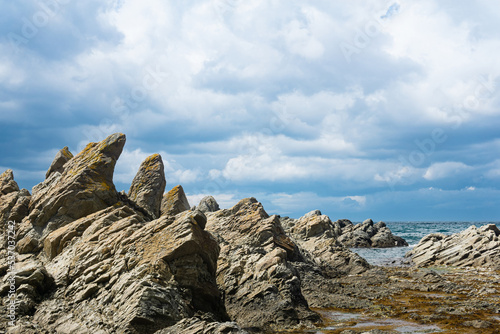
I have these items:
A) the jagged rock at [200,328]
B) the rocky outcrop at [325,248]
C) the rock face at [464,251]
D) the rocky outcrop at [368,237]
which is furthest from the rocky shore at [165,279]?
the rocky outcrop at [368,237]

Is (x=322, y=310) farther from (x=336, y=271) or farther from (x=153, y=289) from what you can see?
(x=336, y=271)

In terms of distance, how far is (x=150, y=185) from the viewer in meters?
41.5

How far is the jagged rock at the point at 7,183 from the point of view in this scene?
31375 millimetres

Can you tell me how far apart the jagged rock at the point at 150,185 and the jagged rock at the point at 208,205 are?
23.7m

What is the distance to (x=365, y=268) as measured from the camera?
43781mm

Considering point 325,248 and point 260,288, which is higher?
point 325,248

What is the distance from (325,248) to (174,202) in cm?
1918

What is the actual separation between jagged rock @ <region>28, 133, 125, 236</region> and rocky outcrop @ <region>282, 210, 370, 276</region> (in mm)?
24072

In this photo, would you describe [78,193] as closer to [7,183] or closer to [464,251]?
[7,183]

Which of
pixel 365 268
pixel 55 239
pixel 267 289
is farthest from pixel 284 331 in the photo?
pixel 365 268

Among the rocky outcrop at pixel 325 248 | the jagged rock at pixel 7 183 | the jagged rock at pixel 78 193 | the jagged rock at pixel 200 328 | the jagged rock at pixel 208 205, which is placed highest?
the jagged rock at pixel 208 205

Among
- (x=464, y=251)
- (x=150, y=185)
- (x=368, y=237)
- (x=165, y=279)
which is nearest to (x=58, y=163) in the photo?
(x=150, y=185)

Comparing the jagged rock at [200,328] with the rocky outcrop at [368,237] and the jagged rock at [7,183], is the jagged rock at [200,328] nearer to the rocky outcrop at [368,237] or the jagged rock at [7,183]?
the jagged rock at [7,183]

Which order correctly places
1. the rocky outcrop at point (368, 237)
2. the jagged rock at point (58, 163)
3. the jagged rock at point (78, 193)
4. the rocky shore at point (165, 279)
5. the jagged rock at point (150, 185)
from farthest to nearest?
the rocky outcrop at point (368, 237) < the jagged rock at point (150, 185) < the jagged rock at point (58, 163) < the jagged rock at point (78, 193) < the rocky shore at point (165, 279)
